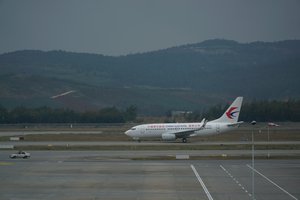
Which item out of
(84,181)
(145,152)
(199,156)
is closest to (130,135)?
(145,152)

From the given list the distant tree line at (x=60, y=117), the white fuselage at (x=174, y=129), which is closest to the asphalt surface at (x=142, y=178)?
the white fuselage at (x=174, y=129)

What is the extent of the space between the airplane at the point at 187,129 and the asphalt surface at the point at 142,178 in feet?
83.4

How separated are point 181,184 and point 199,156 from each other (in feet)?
72.0

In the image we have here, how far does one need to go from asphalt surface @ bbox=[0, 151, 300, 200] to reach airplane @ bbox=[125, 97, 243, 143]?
25.4 meters

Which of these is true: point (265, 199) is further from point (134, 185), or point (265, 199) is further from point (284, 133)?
point (284, 133)

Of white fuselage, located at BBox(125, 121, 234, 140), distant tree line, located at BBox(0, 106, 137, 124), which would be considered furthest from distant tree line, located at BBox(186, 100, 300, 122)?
white fuselage, located at BBox(125, 121, 234, 140)

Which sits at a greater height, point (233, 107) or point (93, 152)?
point (233, 107)

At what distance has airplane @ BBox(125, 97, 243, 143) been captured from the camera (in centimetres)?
9819

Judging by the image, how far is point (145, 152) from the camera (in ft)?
266

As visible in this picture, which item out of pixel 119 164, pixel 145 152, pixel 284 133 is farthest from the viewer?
pixel 284 133

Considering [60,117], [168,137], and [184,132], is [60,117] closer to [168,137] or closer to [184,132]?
[168,137]

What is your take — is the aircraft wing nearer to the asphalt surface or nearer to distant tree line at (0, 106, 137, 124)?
the asphalt surface

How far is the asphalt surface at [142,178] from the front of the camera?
156 feet

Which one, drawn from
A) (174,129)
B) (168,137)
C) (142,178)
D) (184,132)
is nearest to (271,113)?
(174,129)
